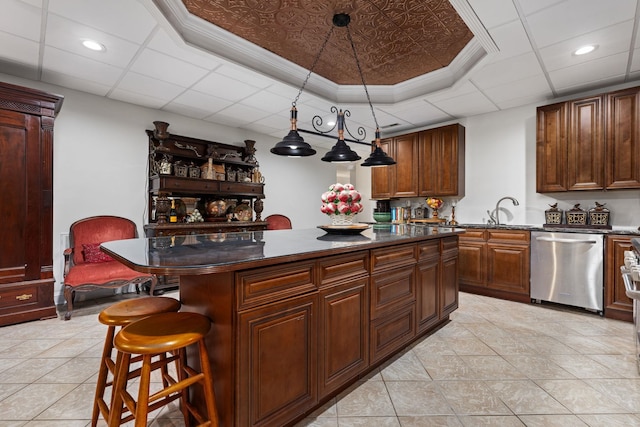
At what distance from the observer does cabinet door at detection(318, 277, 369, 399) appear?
1.68m

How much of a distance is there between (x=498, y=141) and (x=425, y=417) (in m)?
4.13

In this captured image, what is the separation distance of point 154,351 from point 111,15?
2553 millimetres

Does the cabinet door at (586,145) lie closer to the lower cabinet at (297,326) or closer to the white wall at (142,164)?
the white wall at (142,164)

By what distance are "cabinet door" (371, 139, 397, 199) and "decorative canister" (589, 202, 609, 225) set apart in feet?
9.16

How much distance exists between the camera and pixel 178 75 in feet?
10.9

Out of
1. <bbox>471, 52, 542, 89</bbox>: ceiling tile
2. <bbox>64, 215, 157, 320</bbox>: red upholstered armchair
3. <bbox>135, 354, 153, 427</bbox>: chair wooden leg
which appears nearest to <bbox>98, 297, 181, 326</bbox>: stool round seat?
<bbox>135, 354, 153, 427</bbox>: chair wooden leg

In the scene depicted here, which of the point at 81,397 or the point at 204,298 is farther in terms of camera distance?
the point at 81,397

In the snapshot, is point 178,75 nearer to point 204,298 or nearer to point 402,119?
point 204,298

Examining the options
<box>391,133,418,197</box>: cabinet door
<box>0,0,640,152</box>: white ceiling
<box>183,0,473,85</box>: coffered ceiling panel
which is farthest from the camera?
<box>391,133,418,197</box>: cabinet door

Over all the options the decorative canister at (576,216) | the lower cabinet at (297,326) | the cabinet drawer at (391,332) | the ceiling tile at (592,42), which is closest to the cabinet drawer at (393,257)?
the lower cabinet at (297,326)

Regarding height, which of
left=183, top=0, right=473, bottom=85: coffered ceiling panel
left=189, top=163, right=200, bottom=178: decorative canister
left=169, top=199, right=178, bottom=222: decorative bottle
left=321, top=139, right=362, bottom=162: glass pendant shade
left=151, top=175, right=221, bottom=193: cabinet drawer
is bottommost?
left=169, top=199, right=178, bottom=222: decorative bottle

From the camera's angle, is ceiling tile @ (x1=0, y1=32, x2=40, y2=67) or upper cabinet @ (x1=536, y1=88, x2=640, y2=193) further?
upper cabinet @ (x1=536, y1=88, x2=640, y2=193)

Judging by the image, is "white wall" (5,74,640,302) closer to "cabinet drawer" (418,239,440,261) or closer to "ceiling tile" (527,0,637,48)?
"ceiling tile" (527,0,637,48)

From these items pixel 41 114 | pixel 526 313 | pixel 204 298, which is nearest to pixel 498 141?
pixel 526 313
